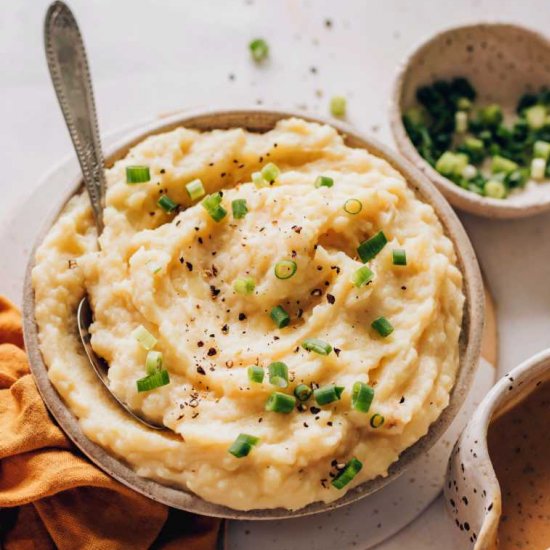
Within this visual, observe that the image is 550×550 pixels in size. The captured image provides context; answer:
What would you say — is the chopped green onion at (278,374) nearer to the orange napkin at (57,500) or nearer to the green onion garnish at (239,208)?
the green onion garnish at (239,208)

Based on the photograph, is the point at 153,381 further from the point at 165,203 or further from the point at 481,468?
the point at 481,468

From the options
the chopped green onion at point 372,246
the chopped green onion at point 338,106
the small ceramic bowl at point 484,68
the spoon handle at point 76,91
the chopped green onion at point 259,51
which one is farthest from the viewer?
the chopped green onion at point 259,51

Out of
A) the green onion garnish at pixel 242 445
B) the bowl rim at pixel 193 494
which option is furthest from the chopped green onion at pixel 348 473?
the green onion garnish at pixel 242 445

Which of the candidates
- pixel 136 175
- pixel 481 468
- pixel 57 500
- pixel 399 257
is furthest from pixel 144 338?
pixel 481 468

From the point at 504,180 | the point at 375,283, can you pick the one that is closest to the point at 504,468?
the point at 375,283

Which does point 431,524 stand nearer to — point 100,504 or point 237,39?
point 100,504

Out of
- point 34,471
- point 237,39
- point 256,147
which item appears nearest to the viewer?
point 34,471

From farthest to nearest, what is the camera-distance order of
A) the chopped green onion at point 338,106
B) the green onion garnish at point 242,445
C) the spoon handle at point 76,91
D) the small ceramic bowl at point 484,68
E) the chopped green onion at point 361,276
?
the chopped green onion at point 338,106 → the small ceramic bowl at point 484,68 → the spoon handle at point 76,91 → the chopped green onion at point 361,276 → the green onion garnish at point 242,445
